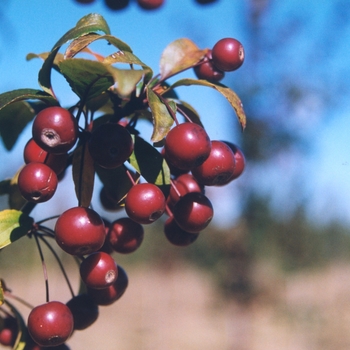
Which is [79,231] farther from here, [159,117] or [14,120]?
[14,120]

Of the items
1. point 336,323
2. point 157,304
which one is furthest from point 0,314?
point 157,304

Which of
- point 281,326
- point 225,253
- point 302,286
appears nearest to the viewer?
point 225,253

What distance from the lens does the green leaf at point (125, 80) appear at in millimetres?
540

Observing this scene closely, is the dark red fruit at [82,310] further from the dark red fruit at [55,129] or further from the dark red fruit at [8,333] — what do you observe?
the dark red fruit at [55,129]

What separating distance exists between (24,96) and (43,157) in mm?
126

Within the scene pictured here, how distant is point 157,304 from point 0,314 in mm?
10367

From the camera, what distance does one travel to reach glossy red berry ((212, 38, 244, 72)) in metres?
0.89

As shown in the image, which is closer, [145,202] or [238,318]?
[145,202]

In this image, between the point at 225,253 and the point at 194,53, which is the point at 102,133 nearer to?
the point at 194,53

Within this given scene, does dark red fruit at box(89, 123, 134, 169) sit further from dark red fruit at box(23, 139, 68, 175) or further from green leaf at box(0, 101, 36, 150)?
green leaf at box(0, 101, 36, 150)

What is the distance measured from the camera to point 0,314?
38.4 inches

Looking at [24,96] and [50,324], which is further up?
[24,96]

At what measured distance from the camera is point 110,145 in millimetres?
684

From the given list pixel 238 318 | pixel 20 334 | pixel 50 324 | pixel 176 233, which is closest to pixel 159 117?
pixel 176 233
